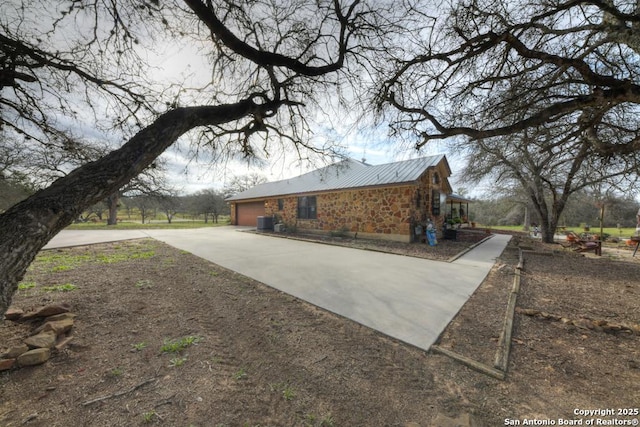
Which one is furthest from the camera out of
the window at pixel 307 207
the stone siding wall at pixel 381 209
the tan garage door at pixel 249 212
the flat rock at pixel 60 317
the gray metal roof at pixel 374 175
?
the tan garage door at pixel 249 212

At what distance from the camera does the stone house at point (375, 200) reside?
1045 cm

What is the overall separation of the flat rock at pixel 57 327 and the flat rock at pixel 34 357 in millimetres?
381

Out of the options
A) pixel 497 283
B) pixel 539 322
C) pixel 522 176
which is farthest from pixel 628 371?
pixel 522 176

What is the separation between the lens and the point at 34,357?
2.17 metres

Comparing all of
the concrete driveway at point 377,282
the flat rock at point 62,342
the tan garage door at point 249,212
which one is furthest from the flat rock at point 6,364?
the tan garage door at point 249,212

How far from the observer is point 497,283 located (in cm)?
511

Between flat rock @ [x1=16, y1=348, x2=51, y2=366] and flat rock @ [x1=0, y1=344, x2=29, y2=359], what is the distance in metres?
0.06

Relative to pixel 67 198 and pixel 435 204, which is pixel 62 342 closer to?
pixel 67 198

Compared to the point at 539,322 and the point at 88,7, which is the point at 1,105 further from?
the point at 539,322

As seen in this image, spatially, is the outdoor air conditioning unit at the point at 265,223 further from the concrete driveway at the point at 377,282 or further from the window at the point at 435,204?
the window at the point at 435,204

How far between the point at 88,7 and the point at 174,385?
540 cm

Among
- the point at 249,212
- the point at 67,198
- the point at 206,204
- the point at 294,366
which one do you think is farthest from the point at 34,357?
the point at 206,204

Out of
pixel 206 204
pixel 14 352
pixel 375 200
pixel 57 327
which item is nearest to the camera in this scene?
pixel 14 352

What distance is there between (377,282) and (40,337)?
485 centimetres
